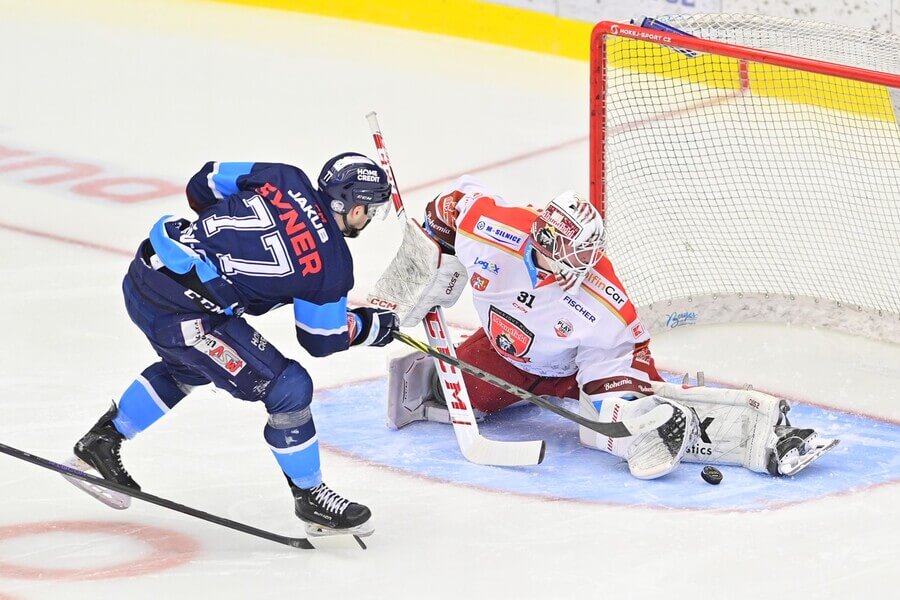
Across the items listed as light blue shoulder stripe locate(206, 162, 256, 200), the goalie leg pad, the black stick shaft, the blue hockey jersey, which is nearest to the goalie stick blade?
the black stick shaft

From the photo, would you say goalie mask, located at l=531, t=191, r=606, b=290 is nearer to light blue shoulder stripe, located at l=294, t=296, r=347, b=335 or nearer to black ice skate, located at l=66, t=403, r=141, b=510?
light blue shoulder stripe, located at l=294, t=296, r=347, b=335

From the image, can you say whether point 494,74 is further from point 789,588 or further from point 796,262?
point 789,588

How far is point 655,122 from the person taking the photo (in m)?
5.71

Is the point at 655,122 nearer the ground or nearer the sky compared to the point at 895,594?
nearer the sky

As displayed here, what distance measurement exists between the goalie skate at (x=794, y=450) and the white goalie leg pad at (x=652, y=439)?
0.76 ft

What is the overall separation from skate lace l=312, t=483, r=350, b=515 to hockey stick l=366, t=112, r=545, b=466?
2.01 feet

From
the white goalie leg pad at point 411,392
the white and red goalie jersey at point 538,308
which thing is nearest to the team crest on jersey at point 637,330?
the white and red goalie jersey at point 538,308

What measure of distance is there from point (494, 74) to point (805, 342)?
314cm

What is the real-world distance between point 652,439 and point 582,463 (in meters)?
0.25

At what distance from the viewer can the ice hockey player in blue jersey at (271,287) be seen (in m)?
3.69

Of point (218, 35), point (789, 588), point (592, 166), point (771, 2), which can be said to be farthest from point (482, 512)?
point (218, 35)

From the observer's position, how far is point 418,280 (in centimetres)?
462

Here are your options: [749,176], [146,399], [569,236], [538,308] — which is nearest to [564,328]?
[538,308]

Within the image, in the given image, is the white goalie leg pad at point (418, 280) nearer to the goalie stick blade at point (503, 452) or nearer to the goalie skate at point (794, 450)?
the goalie stick blade at point (503, 452)
